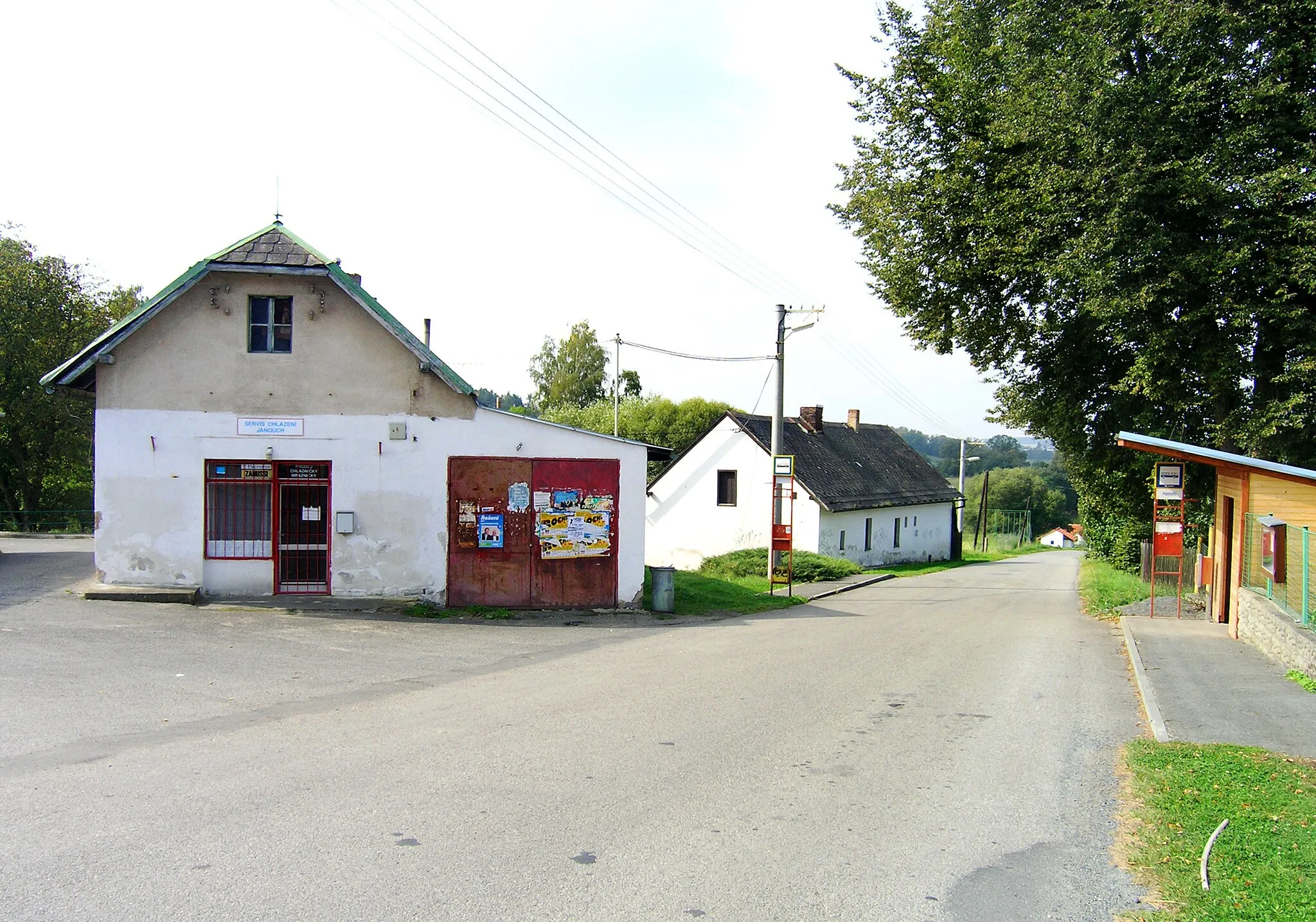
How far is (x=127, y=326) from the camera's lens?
1533 cm

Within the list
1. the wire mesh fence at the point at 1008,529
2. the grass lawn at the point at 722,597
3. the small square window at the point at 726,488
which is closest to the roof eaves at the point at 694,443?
the small square window at the point at 726,488

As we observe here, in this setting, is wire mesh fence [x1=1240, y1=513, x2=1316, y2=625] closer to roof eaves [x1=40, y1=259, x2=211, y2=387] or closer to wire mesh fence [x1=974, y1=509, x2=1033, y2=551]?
roof eaves [x1=40, y1=259, x2=211, y2=387]

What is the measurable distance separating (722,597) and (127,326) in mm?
12739

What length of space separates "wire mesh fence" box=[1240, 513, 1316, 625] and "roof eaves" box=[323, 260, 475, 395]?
494 inches

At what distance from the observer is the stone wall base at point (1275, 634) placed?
11.3 meters

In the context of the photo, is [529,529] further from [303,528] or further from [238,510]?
[238,510]

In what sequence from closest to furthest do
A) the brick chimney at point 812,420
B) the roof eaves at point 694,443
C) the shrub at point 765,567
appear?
the shrub at point 765,567, the roof eaves at point 694,443, the brick chimney at point 812,420

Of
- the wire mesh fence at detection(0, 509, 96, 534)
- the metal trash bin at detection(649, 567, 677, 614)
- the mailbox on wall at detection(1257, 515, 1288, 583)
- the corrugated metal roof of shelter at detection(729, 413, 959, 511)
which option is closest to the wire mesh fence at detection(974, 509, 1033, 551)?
the corrugated metal roof of shelter at detection(729, 413, 959, 511)

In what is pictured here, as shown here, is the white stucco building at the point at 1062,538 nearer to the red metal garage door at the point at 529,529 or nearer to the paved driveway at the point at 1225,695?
the paved driveway at the point at 1225,695

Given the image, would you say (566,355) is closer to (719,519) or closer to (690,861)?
(719,519)

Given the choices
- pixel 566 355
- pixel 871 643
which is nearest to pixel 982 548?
pixel 566 355

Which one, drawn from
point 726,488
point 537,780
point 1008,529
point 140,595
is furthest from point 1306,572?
point 1008,529

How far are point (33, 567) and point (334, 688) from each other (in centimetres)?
1274

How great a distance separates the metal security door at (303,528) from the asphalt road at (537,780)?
2747 millimetres
